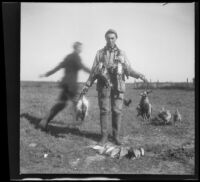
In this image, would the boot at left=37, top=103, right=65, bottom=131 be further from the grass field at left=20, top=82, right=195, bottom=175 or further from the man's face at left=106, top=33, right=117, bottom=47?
the man's face at left=106, top=33, right=117, bottom=47

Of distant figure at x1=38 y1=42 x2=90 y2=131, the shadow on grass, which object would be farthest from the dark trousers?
distant figure at x1=38 y1=42 x2=90 y2=131

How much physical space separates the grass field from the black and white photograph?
0.5 inches

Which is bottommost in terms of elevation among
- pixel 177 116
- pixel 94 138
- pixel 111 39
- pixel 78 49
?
pixel 94 138

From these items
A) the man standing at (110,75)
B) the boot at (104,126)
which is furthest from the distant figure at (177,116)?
the boot at (104,126)

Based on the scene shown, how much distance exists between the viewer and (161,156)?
4.20 metres

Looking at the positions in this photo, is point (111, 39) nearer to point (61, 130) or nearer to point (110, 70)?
point (110, 70)

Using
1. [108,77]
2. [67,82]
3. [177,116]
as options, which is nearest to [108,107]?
[108,77]

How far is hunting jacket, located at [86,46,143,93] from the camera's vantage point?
4277mm

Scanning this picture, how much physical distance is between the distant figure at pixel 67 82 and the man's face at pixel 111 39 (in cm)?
38

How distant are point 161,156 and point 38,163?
1.39 meters

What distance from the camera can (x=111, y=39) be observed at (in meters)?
4.28

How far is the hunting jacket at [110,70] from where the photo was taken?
4277 mm

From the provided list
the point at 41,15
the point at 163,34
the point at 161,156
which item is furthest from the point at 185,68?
the point at 41,15

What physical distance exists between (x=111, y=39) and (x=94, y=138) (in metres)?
1.16
